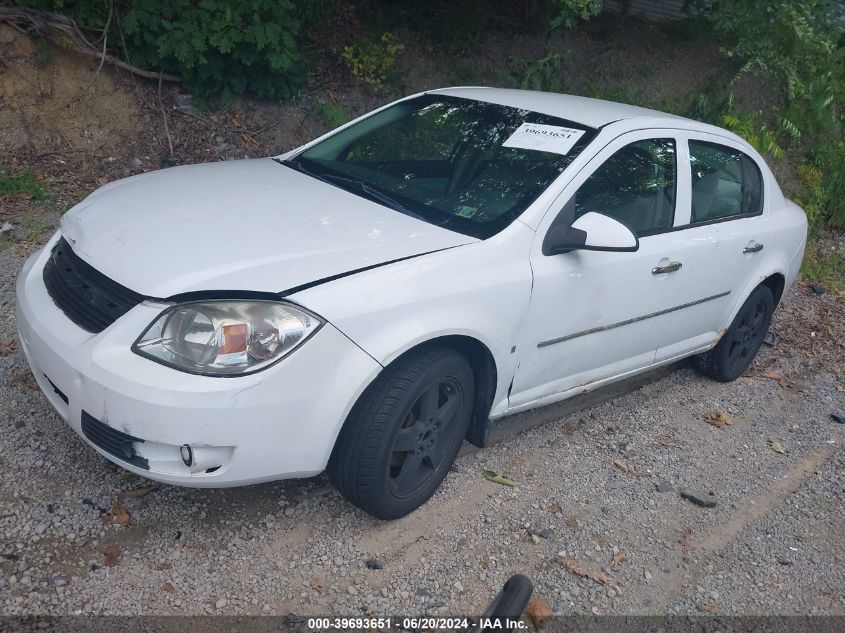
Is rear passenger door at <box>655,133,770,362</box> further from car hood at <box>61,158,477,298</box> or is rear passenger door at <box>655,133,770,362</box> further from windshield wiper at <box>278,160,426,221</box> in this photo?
car hood at <box>61,158,477,298</box>

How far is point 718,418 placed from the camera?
484 centimetres

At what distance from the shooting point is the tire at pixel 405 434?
3.00 metres

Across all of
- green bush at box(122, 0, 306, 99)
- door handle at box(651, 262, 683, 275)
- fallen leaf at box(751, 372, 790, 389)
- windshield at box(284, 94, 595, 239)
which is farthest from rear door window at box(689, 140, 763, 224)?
green bush at box(122, 0, 306, 99)

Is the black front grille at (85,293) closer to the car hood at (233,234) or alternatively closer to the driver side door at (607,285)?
the car hood at (233,234)

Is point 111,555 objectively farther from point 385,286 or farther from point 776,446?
point 776,446

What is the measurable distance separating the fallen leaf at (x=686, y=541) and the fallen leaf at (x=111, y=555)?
237 centimetres

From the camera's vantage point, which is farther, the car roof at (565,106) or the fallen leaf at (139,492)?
the car roof at (565,106)

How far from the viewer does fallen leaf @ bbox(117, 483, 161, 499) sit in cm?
328

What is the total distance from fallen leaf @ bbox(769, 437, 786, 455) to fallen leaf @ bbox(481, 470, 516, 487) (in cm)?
177

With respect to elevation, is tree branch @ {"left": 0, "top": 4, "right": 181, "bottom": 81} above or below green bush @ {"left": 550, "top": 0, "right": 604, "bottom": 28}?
below

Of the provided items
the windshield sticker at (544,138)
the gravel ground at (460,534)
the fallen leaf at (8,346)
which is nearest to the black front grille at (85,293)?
the gravel ground at (460,534)

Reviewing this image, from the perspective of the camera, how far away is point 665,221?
162 inches

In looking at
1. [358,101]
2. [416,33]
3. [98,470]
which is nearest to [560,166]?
[98,470]

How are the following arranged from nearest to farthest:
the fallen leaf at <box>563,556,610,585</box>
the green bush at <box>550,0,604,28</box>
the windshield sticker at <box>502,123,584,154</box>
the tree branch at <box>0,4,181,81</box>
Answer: the fallen leaf at <box>563,556,610,585</box> < the windshield sticker at <box>502,123,584,154</box> < the green bush at <box>550,0,604,28</box> < the tree branch at <box>0,4,181,81</box>
